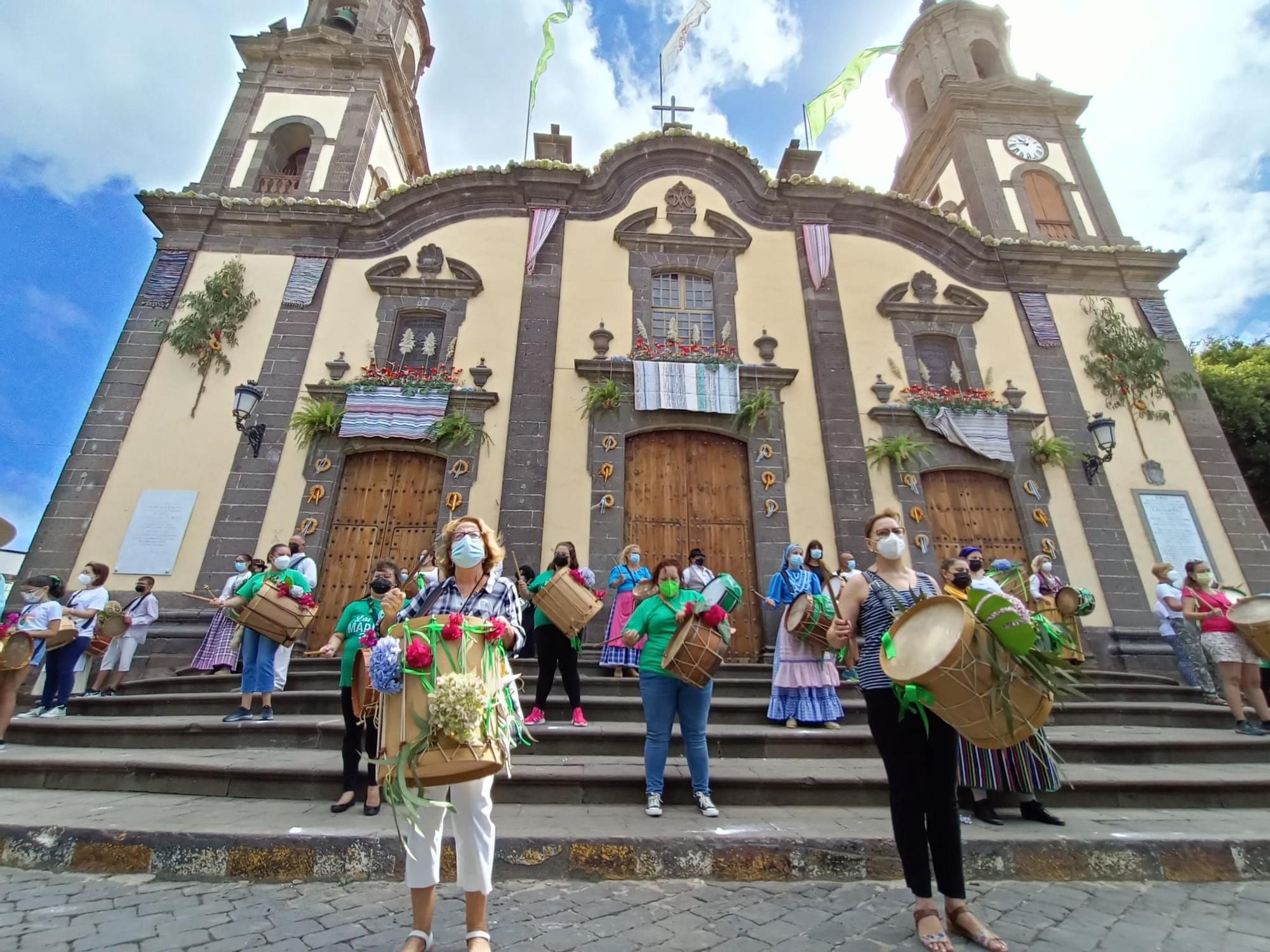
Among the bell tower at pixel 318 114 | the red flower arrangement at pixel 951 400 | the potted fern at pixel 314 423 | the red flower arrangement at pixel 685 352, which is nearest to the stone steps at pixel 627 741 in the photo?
the potted fern at pixel 314 423

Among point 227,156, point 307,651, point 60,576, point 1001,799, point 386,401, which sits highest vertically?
point 227,156

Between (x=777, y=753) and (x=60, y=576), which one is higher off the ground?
(x=60, y=576)

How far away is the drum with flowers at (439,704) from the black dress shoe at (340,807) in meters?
1.93

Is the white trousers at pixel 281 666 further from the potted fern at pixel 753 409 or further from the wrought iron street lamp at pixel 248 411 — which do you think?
the potted fern at pixel 753 409

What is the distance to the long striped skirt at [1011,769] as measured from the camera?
14.3ft

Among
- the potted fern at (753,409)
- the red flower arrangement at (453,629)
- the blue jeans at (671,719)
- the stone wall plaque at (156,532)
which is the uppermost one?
the potted fern at (753,409)

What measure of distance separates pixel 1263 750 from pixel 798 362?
7.96 m

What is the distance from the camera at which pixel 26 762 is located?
5250 millimetres

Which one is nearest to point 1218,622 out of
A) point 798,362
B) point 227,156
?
point 798,362

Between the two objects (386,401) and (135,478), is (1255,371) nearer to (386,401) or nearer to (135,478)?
(386,401)

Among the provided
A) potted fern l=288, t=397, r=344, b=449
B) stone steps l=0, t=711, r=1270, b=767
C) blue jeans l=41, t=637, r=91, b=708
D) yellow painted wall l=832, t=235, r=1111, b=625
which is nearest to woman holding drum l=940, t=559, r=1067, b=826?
stone steps l=0, t=711, r=1270, b=767

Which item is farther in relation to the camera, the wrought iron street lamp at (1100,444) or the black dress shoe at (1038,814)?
the wrought iron street lamp at (1100,444)

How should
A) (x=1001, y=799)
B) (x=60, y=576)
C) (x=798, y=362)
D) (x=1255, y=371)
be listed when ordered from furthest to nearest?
(x=1255, y=371) → (x=798, y=362) → (x=60, y=576) → (x=1001, y=799)

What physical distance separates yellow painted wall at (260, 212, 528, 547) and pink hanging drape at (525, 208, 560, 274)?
0.94 ft
